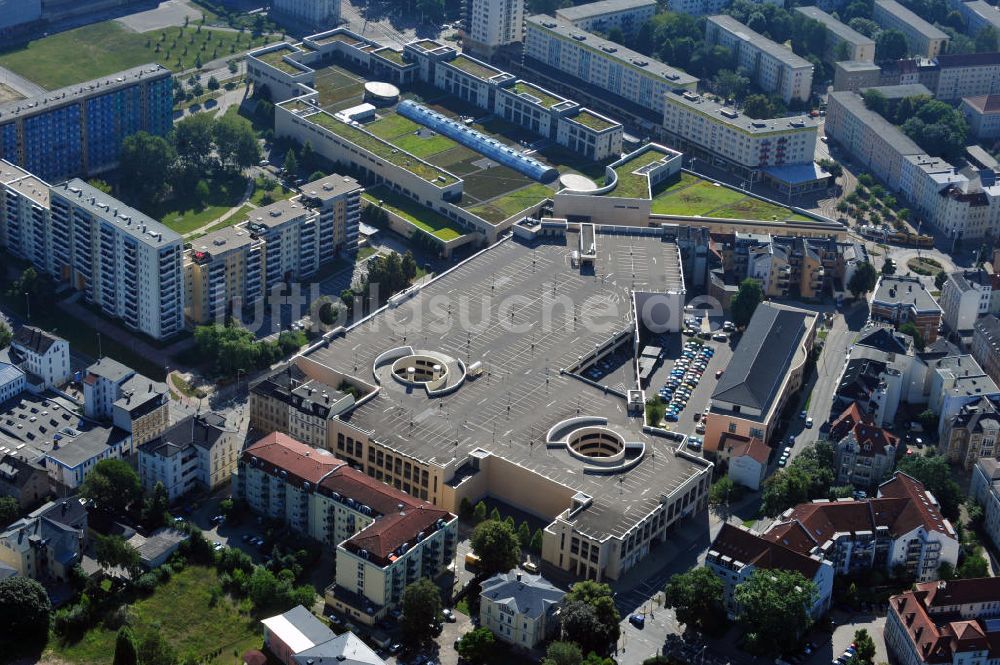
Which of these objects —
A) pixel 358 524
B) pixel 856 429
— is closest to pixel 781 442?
pixel 856 429

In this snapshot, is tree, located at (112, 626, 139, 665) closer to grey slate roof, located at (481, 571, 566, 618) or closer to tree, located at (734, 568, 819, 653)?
grey slate roof, located at (481, 571, 566, 618)

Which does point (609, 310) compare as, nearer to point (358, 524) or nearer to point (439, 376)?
point (439, 376)

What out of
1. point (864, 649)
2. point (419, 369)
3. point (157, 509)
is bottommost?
A: point (864, 649)

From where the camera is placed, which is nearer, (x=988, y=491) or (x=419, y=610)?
(x=419, y=610)

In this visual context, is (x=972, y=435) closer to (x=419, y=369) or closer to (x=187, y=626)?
(x=419, y=369)

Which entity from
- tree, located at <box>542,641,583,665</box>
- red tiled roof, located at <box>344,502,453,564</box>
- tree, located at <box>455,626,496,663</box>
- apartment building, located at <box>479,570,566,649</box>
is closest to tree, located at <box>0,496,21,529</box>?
red tiled roof, located at <box>344,502,453,564</box>

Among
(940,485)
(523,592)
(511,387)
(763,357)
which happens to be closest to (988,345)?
(763,357)
